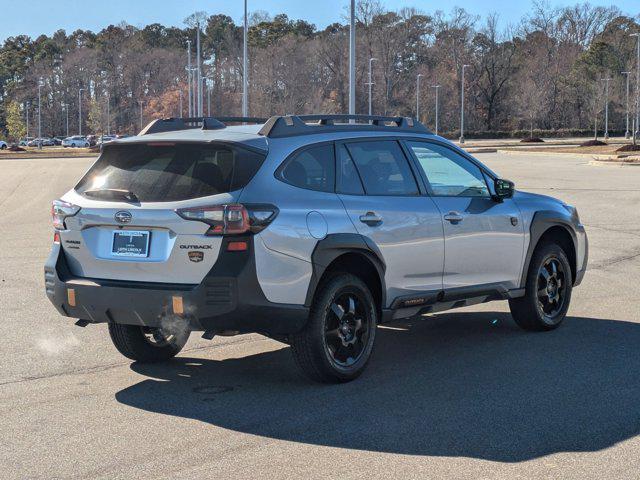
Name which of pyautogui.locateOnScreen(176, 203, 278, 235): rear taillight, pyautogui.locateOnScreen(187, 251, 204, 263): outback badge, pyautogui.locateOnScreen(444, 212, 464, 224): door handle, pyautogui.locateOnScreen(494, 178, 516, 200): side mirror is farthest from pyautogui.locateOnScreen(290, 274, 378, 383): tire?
pyautogui.locateOnScreen(494, 178, 516, 200): side mirror

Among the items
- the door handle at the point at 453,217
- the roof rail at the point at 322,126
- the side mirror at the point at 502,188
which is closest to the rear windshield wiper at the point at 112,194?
the roof rail at the point at 322,126

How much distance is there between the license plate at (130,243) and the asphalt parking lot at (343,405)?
2.97 feet

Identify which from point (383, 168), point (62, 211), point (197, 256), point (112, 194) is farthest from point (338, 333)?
point (62, 211)

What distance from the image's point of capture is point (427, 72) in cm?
12381

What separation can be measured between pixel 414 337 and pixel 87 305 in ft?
9.63

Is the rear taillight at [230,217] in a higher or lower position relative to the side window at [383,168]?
lower

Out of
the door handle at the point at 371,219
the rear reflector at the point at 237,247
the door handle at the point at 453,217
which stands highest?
the door handle at the point at 371,219

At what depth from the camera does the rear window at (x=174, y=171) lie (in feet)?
20.8

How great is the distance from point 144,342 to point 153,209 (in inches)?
56.6

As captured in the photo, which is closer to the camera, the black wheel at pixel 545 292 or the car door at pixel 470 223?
the car door at pixel 470 223

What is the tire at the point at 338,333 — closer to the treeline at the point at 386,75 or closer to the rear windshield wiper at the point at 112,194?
the rear windshield wiper at the point at 112,194

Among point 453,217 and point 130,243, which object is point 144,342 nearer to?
point 130,243

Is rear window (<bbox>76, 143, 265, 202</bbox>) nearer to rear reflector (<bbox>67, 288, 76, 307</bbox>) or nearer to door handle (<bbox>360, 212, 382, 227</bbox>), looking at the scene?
rear reflector (<bbox>67, 288, 76, 307</bbox>)

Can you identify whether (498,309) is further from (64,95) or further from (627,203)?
(64,95)
